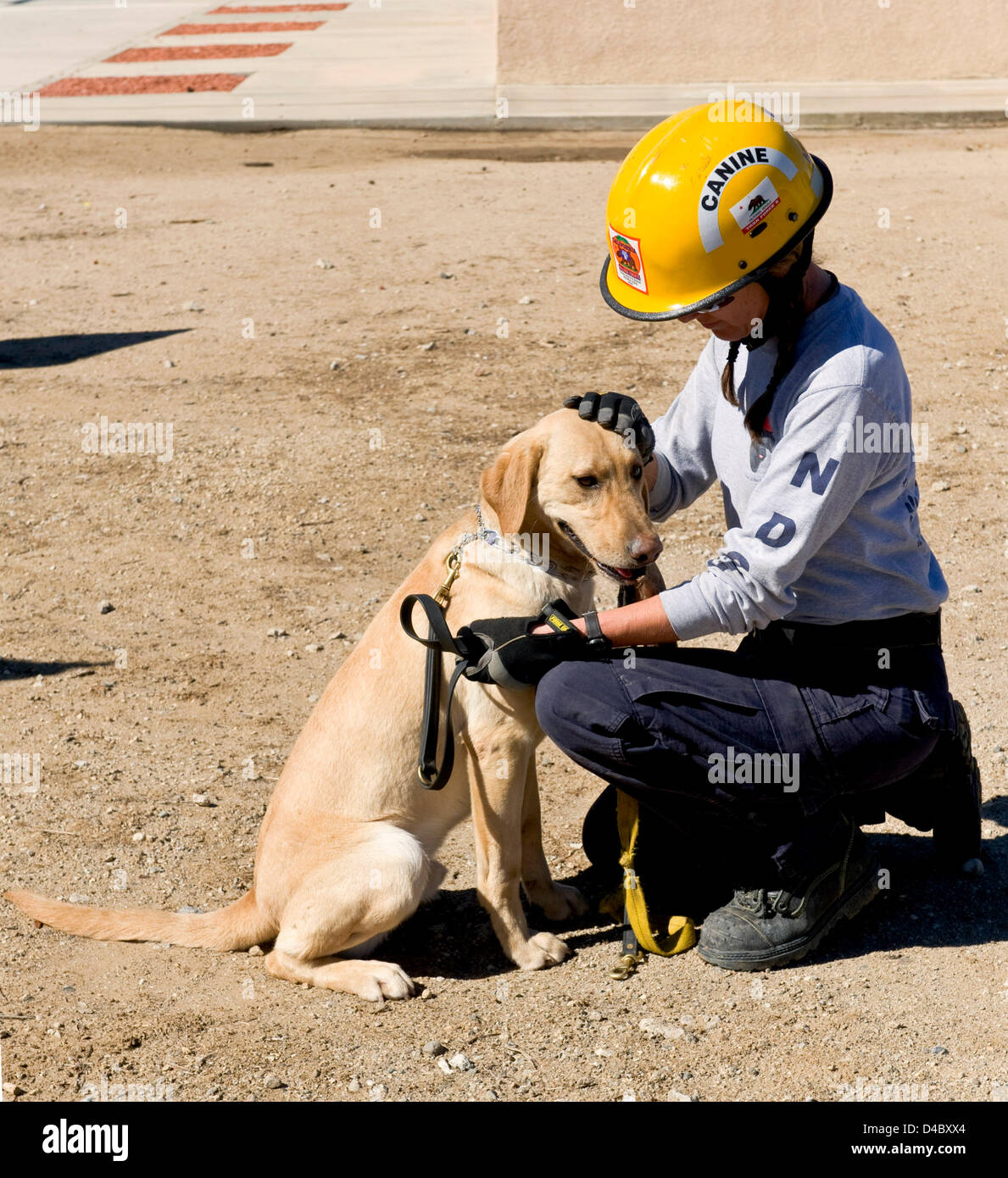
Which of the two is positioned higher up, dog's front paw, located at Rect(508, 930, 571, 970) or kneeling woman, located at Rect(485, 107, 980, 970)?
kneeling woman, located at Rect(485, 107, 980, 970)

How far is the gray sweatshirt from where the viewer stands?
10.6ft

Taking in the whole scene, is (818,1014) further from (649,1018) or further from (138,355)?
(138,355)

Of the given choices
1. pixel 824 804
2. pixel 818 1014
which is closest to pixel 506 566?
pixel 824 804

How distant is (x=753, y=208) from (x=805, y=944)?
2006 millimetres

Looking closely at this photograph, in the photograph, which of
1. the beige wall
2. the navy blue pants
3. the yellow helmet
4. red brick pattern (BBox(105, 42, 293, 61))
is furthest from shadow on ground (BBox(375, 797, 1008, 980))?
red brick pattern (BBox(105, 42, 293, 61))

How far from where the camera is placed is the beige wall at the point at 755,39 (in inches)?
678

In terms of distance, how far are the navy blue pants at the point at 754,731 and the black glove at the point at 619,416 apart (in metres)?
0.61

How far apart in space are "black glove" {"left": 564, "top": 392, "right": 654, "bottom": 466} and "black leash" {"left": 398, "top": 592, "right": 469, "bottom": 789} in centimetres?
69

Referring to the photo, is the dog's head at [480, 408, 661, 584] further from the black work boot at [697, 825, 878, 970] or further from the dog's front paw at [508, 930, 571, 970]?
the dog's front paw at [508, 930, 571, 970]

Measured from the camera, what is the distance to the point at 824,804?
3.58m

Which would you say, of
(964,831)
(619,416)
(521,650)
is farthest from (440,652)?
(964,831)

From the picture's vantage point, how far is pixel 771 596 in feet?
10.9

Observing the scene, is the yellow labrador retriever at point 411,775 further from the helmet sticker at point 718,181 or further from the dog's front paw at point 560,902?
the helmet sticker at point 718,181

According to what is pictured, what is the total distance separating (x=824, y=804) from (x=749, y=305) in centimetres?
137
